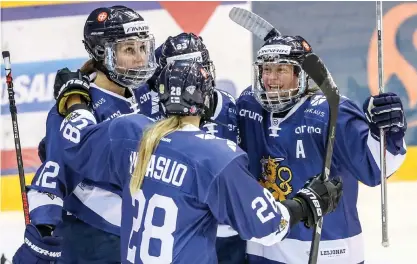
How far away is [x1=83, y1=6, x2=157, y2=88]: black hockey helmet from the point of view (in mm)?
2863

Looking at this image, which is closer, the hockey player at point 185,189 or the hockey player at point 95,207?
the hockey player at point 185,189

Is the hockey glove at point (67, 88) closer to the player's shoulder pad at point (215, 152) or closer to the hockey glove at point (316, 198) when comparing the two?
the player's shoulder pad at point (215, 152)

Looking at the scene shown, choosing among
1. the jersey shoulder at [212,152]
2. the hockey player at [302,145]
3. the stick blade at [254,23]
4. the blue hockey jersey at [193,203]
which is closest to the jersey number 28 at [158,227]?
the blue hockey jersey at [193,203]

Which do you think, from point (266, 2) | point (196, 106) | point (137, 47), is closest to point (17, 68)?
point (266, 2)

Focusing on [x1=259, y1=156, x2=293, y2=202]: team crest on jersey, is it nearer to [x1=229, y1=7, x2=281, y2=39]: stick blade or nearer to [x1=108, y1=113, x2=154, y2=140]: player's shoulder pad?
[x1=108, y1=113, x2=154, y2=140]: player's shoulder pad

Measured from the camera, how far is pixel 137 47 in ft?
9.62

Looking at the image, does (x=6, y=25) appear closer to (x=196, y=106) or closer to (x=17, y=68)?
(x=17, y=68)

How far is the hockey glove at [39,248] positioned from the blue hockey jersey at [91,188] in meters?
0.06

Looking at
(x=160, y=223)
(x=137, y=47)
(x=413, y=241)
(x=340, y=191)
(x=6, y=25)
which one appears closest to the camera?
(x=160, y=223)

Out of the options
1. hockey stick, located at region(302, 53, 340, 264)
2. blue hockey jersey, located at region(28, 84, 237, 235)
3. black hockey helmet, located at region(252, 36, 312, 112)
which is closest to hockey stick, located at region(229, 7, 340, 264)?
hockey stick, located at region(302, 53, 340, 264)

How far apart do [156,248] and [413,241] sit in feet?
7.54

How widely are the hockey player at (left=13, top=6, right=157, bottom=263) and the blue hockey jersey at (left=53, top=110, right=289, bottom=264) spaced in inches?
19.9

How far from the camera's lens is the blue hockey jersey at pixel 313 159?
2.66m

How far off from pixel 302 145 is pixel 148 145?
0.70 m
